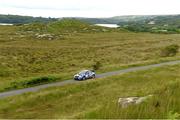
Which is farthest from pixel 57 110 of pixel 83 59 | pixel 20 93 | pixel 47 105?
pixel 83 59

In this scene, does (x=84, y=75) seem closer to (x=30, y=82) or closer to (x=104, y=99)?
(x=30, y=82)

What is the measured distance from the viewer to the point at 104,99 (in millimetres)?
24375

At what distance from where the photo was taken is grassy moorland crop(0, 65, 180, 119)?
25.0 feet

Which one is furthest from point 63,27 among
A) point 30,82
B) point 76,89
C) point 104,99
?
point 104,99

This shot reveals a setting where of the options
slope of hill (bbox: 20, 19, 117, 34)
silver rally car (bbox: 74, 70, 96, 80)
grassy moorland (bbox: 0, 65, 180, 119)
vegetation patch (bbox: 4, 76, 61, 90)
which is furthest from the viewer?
slope of hill (bbox: 20, 19, 117, 34)

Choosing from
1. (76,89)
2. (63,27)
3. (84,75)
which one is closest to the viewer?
(76,89)

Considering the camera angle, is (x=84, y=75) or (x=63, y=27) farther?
(x=63, y=27)

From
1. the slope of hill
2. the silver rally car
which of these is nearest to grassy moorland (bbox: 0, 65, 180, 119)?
the silver rally car

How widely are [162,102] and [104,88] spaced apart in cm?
3291

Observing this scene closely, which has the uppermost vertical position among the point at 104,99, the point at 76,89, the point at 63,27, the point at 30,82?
the point at 104,99

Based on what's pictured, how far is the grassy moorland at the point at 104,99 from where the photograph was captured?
25.0 feet

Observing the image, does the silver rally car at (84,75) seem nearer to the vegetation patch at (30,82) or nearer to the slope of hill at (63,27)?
the vegetation patch at (30,82)

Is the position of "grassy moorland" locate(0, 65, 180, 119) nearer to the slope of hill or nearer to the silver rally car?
the silver rally car

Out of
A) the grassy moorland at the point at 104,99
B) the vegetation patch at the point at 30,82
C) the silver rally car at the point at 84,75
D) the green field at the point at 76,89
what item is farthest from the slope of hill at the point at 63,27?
the vegetation patch at the point at 30,82
